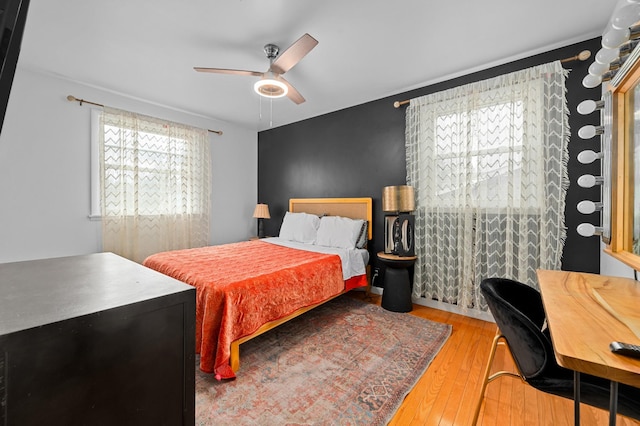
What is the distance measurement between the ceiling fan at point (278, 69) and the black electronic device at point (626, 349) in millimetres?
2062

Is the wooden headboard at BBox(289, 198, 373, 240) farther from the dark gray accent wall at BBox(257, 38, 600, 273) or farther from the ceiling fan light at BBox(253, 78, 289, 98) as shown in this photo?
the ceiling fan light at BBox(253, 78, 289, 98)

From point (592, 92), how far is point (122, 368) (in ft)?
10.9

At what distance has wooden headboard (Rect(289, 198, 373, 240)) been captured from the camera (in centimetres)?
353

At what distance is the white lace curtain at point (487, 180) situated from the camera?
229 cm

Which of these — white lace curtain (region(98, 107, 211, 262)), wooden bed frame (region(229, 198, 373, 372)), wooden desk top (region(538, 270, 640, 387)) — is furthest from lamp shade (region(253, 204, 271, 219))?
wooden desk top (region(538, 270, 640, 387))

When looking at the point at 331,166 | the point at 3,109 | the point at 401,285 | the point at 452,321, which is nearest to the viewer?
the point at 3,109

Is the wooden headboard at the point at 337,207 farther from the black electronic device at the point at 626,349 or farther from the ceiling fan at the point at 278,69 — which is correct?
the black electronic device at the point at 626,349

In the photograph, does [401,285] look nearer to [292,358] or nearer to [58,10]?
[292,358]

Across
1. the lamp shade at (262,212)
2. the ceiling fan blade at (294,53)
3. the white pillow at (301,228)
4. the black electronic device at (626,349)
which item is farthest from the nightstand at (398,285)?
the lamp shade at (262,212)

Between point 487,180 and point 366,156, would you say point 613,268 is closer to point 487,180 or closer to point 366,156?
point 487,180

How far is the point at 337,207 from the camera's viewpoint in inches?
153

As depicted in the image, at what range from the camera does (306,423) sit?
4.69ft

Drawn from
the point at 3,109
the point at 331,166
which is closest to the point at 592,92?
the point at 331,166

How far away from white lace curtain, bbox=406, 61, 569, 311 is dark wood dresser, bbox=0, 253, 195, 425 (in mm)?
2668
